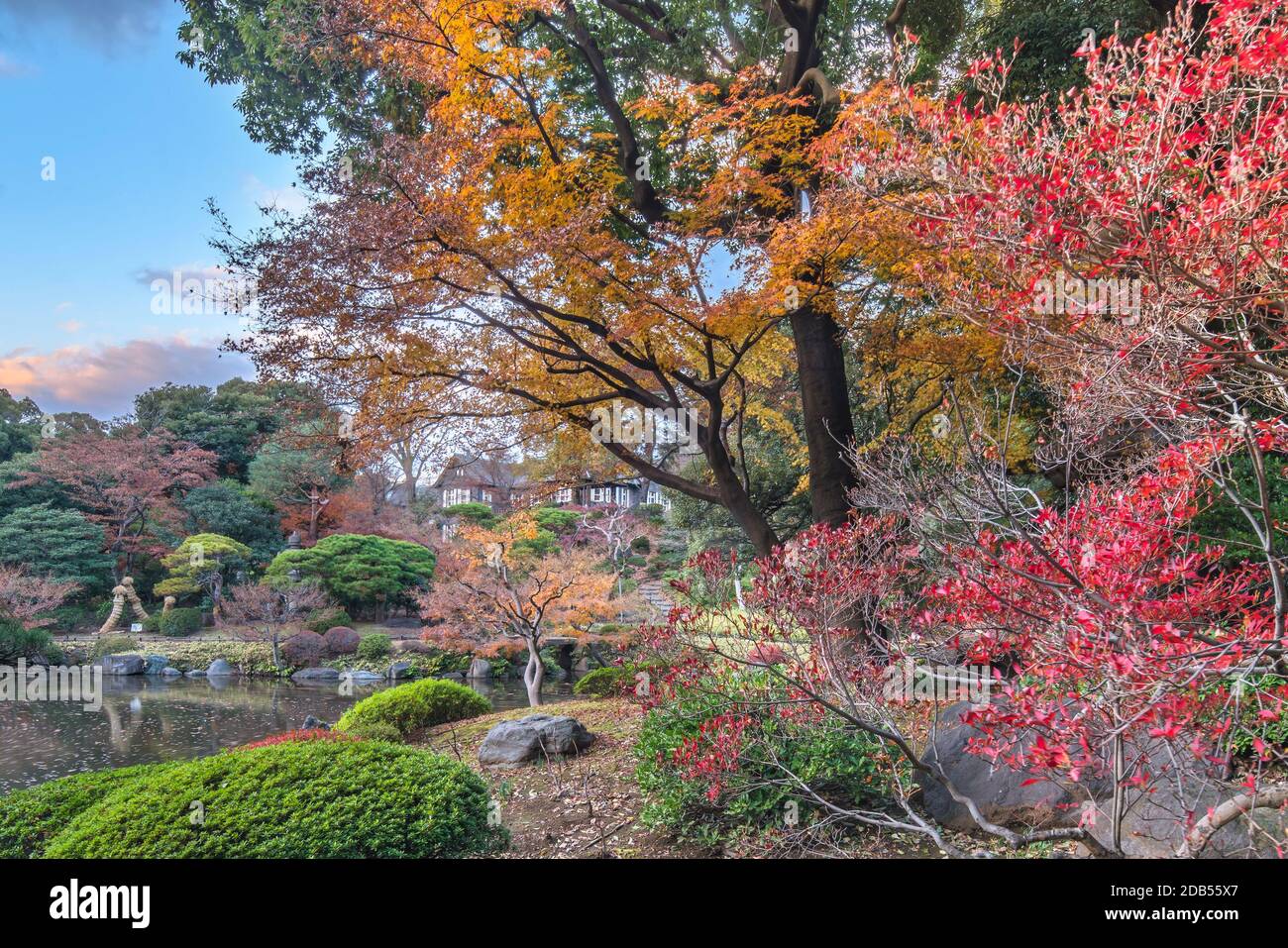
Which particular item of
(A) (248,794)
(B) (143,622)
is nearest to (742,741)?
(A) (248,794)

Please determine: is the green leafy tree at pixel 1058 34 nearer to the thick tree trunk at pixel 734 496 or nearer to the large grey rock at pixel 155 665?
the thick tree trunk at pixel 734 496

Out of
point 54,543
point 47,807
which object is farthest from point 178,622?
point 47,807

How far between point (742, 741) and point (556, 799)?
1.72 m

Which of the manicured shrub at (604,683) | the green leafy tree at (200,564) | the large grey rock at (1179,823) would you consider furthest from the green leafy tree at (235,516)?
the large grey rock at (1179,823)

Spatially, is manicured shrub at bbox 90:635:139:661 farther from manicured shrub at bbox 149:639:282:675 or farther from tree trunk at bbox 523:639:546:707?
tree trunk at bbox 523:639:546:707

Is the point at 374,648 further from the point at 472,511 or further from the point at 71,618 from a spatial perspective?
the point at 71,618

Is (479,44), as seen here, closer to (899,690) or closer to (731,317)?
(731,317)

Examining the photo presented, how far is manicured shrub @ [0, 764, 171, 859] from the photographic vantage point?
12.3ft

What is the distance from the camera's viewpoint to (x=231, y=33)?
8734mm

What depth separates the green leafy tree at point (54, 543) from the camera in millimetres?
15062

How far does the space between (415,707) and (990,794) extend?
18.8 ft

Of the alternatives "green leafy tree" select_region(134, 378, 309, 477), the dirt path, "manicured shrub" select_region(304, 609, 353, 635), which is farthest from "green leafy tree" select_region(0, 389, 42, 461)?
the dirt path

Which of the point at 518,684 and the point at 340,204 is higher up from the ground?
the point at 340,204
